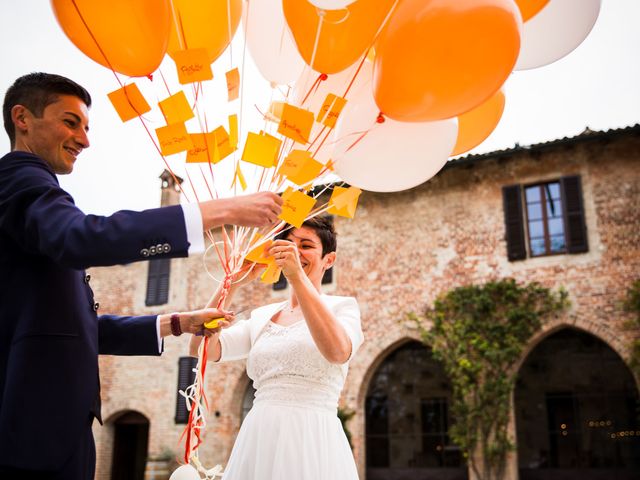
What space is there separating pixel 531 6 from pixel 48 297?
2.24 metres

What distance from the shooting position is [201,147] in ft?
7.36

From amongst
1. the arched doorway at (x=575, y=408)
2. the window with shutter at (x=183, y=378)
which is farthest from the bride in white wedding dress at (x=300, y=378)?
the arched doorway at (x=575, y=408)

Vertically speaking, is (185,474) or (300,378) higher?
(300,378)

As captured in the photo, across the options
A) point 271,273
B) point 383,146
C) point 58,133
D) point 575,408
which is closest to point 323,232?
point 271,273

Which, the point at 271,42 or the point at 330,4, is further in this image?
the point at 271,42

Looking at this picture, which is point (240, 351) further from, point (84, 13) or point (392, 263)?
point (392, 263)

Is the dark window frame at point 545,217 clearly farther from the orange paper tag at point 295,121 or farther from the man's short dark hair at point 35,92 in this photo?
the man's short dark hair at point 35,92

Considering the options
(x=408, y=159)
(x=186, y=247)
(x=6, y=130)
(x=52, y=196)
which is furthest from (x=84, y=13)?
(x=408, y=159)

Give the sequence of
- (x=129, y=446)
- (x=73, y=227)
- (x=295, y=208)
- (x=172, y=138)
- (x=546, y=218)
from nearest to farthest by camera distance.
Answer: (x=73, y=227), (x=295, y=208), (x=172, y=138), (x=546, y=218), (x=129, y=446)

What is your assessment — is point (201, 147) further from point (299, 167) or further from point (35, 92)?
point (35, 92)

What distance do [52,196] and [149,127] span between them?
0.90 metres

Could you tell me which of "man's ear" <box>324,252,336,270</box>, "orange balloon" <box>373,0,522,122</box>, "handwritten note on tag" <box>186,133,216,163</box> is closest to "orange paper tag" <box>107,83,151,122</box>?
"handwritten note on tag" <box>186,133,216,163</box>

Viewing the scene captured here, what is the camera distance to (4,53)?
450 centimetres

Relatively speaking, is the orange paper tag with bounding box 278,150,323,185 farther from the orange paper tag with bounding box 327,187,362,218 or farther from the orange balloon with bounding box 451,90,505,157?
the orange balloon with bounding box 451,90,505,157
